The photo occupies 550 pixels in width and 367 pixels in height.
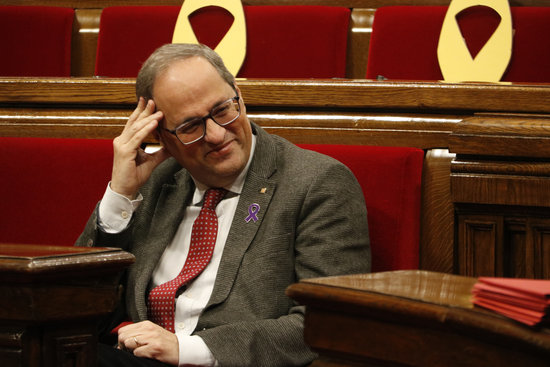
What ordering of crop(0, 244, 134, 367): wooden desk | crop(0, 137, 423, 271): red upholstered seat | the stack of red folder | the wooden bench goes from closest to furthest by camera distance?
the stack of red folder → crop(0, 244, 134, 367): wooden desk → the wooden bench → crop(0, 137, 423, 271): red upholstered seat

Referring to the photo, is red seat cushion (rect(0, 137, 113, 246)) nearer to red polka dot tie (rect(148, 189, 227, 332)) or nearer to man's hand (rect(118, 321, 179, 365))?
red polka dot tie (rect(148, 189, 227, 332))

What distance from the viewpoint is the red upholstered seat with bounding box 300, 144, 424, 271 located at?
2.95ft

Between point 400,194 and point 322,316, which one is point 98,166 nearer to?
point 400,194

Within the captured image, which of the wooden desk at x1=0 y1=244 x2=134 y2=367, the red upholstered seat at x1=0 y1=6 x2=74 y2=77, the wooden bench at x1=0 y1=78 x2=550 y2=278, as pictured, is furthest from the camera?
the red upholstered seat at x1=0 y1=6 x2=74 y2=77

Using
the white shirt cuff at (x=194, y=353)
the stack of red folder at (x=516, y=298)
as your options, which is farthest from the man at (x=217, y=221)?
the stack of red folder at (x=516, y=298)

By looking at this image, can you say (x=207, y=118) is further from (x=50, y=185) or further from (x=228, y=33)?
(x=228, y=33)

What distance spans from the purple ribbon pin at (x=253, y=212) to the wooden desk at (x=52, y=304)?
0.25 metres

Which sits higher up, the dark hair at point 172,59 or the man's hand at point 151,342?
the dark hair at point 172,59

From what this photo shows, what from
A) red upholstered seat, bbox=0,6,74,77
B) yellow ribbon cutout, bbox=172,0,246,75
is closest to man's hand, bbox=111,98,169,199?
yellow ribbon cutout, bbox=172,0,246,75

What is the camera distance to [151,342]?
78 centimetres

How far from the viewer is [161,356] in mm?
782

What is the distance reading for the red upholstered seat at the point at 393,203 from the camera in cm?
90

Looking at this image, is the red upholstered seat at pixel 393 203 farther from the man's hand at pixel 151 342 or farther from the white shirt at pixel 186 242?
the man's hand at pixel 151 342

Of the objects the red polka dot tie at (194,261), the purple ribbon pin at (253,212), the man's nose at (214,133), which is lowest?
the red polka dot tie at (194,261)
